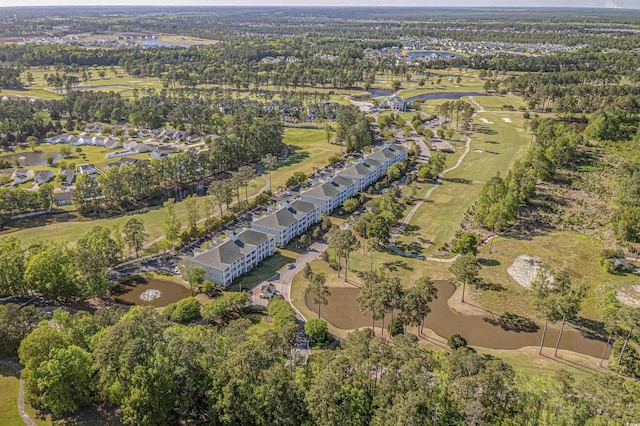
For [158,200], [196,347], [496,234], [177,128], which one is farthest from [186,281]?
[177,128]

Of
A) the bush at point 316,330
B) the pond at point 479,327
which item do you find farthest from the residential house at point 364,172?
the bush at point 316,330

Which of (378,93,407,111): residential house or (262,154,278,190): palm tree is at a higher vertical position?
(378,93,407,111): residential house

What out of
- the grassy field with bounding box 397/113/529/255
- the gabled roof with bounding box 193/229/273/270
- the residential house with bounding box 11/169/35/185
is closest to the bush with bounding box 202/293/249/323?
the gabled roof with bounding box 193/229/273/270

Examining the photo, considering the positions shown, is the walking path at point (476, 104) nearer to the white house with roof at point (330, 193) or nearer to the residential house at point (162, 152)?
the white house with roof at point (330, 193)

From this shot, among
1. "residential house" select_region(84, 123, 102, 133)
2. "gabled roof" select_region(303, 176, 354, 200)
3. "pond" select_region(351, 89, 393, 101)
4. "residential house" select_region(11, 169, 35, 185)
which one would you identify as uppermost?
"pond" select_region(351, 89, 393, 101)

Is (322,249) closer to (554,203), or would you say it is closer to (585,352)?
(585,352)

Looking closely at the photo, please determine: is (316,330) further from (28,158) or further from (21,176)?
(28,158)

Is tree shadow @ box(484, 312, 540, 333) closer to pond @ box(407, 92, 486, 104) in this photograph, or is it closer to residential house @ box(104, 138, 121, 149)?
residential house @ box(104, 138, 121, 149)
